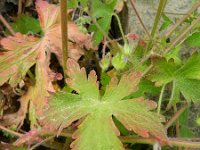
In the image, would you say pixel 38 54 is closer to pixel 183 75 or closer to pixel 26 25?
pixel 26 25

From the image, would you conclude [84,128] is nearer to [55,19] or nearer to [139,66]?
[139,66]

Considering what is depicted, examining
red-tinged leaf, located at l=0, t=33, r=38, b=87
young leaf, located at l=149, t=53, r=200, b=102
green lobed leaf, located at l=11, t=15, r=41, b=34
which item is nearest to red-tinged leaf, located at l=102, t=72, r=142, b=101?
young leaf, located at l=149, t=53, r=200, b=102

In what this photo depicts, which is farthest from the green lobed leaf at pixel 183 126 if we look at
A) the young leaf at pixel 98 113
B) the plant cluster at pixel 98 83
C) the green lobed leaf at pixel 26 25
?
the green lobed leaf at pixel 26 25

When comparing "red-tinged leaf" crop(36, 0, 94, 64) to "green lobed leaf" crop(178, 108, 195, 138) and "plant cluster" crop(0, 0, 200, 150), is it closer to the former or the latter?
"plant cluster" crop(0, 0, 200, 150)

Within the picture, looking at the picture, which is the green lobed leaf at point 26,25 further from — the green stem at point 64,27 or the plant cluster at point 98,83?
the green stem at point 64,27

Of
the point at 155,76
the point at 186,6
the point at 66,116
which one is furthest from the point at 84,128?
the point at 186,6

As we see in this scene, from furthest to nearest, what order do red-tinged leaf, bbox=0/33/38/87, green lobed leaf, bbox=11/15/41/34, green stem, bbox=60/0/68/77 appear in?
1. green lobed leaf, bbox=11/15/41/34
2. red-tinged leaf, bbox=0/33/38/87
3. green stem, bbox=60/0/68/77
